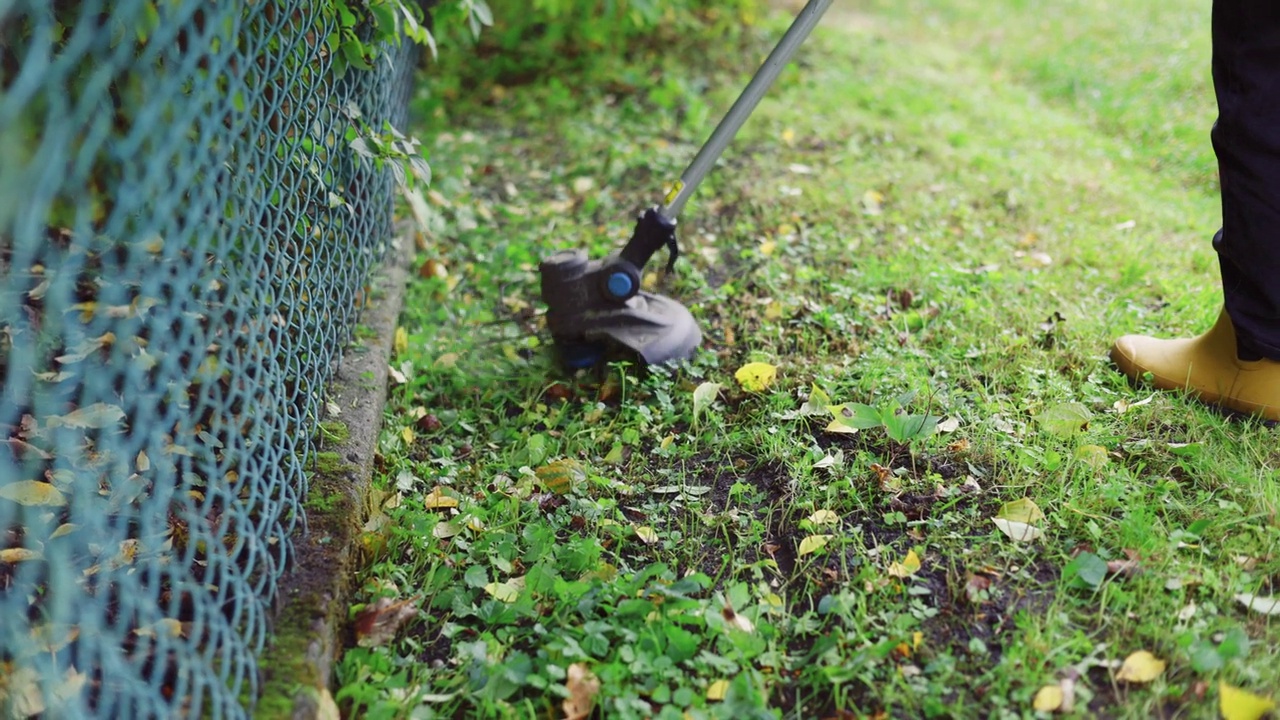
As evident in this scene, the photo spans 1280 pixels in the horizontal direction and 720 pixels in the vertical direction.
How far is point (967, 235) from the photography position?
3.34 meters

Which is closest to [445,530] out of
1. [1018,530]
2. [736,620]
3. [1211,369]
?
[736,620]

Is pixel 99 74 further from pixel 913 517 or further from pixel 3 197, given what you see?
pixel 913 517

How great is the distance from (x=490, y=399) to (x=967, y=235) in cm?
177

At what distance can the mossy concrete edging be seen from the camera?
1.56m

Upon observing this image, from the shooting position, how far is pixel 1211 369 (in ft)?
7.66

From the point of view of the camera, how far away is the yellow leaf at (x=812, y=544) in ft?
6.40

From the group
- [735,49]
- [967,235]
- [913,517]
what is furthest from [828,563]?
[735,49]

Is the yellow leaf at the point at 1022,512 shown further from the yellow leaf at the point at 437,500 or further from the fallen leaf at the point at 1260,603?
the yellow leaf at the point at 437,500

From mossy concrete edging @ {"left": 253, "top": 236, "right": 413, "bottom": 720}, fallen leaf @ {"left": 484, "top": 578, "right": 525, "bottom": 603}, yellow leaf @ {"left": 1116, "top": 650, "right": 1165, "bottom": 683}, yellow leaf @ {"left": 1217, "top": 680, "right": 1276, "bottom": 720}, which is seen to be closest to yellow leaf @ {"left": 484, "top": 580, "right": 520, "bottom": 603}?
fallen leaf @ {"left": 484, "top": 578, "right": 525, "bottom": 603}

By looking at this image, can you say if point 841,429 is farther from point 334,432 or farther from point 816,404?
point 334,432

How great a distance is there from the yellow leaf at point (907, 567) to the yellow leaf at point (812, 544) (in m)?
0.14

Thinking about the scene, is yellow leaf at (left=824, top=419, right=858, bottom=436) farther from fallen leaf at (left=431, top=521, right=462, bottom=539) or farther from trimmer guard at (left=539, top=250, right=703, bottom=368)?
fallen leaf at (left=431, top=521, right=462, bottom=539)

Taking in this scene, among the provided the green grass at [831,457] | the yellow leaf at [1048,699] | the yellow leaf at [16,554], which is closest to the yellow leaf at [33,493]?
the yellow leaf at [16,554]

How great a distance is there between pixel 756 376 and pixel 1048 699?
111cm
